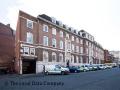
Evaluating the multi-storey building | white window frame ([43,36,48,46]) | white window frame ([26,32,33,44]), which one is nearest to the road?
the multi-storey building

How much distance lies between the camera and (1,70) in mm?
50000

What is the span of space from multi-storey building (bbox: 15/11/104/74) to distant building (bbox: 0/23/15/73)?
129 inches

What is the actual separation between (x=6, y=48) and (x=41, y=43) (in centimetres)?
813

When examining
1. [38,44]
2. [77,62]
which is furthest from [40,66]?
[77,62]

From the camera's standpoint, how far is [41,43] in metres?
55.9

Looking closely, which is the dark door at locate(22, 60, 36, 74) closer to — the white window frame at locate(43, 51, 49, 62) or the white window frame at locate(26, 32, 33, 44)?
the white window frame at locate(43, 51, 49, 62)

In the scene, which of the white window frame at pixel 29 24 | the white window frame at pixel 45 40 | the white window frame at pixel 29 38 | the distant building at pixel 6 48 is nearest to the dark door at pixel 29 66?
the distant building at pixel 6 48

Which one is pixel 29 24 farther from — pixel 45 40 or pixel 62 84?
pixel 62 84

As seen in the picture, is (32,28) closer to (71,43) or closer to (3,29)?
(3,29)

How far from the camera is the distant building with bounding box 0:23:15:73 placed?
173ft

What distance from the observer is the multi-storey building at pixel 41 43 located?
5003 centimetres

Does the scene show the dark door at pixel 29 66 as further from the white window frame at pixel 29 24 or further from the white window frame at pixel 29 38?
the white window frame at pixel 29 24

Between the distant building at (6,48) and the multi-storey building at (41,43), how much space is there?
327 centimetres

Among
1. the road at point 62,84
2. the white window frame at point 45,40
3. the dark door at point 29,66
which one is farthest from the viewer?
the white window frame at point 45,40
